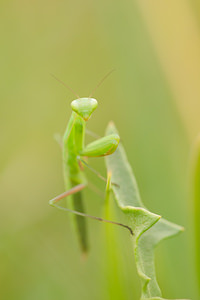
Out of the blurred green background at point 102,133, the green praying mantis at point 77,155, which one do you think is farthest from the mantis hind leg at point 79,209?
the blurred green background at point 102,133

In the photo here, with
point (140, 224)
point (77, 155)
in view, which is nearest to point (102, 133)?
point (77, 155)

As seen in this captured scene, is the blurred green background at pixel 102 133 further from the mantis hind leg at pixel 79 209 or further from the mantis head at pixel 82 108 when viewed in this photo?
the mantis head at pixel 82 108

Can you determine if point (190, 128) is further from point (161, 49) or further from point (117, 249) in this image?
point (117, 249)

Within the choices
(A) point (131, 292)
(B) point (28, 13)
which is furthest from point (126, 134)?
(B) point (28, 13)

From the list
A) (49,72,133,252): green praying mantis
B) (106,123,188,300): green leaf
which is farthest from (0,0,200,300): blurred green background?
(49,72,133,252): green praying mantis

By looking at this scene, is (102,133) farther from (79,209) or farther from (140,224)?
(140,224)

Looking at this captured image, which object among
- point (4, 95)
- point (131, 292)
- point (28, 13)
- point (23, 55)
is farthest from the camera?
point (28, 13)

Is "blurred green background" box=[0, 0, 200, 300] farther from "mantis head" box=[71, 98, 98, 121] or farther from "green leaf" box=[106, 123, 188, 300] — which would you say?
"mantis head" box=[71, 98, 98, 121]

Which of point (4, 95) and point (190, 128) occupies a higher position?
point (4, 95)
